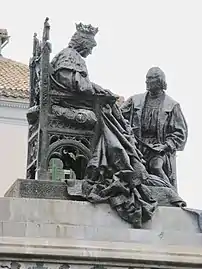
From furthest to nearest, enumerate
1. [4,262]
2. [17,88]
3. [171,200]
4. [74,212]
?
[17,88] → [171,200] → [74,212] → [4,262]

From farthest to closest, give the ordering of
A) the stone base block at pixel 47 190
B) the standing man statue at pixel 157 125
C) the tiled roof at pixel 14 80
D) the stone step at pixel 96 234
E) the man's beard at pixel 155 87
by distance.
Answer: the tiled roof at pixel 14 80, the man's beard at pixel 155 87, the standing man statue at pixel 157 125, the stone base block at pixel 47 190, the stone step at pixel 96 234

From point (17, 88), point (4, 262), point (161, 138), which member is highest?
point (17, 88)

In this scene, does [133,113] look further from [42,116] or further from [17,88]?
[17,88]

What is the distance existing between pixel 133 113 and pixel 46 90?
1395 millimetres

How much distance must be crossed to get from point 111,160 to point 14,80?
1385 cm

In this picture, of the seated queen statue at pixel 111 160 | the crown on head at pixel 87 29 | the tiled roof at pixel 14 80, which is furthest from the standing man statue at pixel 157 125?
the tiled roof at pixel 14 80

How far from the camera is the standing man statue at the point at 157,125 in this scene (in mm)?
10820

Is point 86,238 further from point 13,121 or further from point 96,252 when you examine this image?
point 13,121

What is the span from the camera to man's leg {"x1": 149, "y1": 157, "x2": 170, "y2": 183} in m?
10.7

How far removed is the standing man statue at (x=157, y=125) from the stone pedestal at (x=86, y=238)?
88cm

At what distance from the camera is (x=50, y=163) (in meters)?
10.3

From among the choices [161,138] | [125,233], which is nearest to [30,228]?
[125,233]

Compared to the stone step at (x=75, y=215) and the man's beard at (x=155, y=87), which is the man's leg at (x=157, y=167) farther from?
the man's beard at (x=155, y=87)

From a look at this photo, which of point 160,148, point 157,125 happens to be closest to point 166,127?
point 157,125
